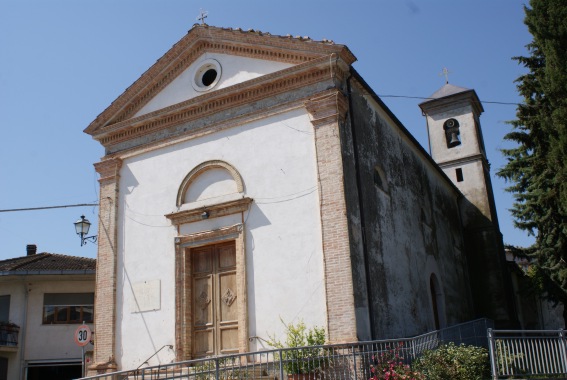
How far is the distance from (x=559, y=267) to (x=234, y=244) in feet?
42.6

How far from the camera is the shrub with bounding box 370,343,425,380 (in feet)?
34.0

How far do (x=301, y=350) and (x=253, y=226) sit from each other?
3.54 meters

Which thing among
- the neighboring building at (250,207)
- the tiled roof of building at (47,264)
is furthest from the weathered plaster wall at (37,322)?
the neighboring building at (250,207)

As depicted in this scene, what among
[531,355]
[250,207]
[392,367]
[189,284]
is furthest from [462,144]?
[392,367]

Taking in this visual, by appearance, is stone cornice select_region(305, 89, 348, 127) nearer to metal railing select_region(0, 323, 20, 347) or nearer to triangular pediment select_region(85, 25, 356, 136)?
triangular pediment select_region(85, 25, 356, 136)

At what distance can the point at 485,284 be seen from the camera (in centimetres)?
2362

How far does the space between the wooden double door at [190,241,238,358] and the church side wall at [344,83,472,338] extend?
3359 mm

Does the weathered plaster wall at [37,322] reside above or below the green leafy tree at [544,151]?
below

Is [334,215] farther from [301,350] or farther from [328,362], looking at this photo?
[328,362]

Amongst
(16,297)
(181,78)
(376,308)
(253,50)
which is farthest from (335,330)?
(16,297)

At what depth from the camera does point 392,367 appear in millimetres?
10578

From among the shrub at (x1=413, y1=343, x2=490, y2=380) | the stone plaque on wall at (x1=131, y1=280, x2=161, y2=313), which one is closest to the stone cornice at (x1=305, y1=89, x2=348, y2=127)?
the shrub at (x1=413, y1=343, x2=490, y2=380)

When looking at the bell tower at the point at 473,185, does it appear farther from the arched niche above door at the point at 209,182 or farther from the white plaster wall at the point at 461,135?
the arched niche above door at the point at 209,182

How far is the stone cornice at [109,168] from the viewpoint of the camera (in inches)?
661
